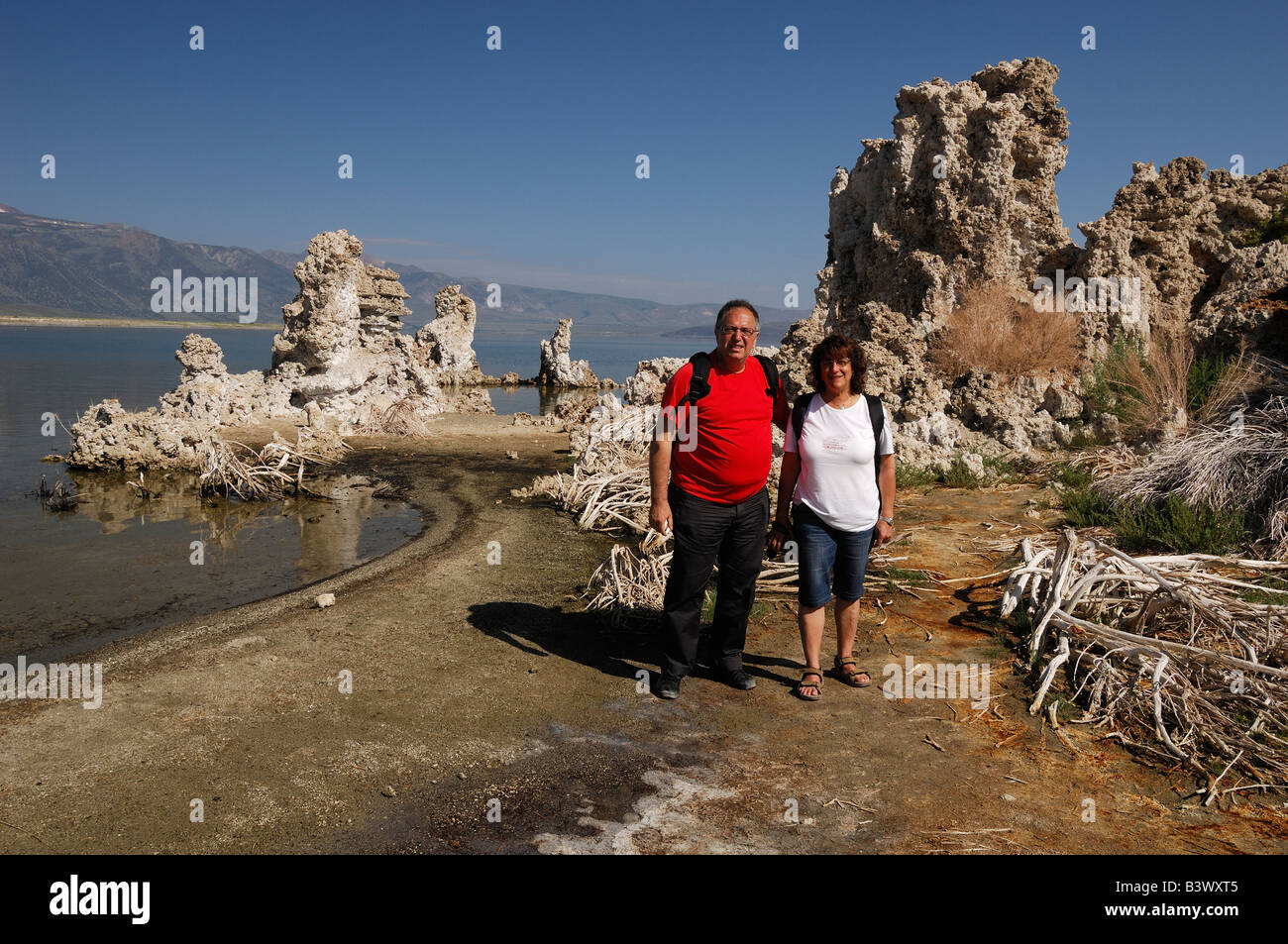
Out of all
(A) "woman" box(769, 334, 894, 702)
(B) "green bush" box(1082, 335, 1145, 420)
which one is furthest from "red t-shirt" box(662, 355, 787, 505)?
(B) "green bush" box(1082, 335, 1145, 420)

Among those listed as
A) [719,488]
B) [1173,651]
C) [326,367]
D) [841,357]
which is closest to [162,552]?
[719,488]

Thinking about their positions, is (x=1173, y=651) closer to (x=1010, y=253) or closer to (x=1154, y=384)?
(x=1154, y=384)

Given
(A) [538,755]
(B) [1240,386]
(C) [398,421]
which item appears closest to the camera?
(A) [538,755]

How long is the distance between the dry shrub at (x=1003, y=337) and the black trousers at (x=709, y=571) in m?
7.58

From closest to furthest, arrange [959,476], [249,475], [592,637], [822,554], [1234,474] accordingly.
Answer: [822,554], [592,637], [1234,474], [959,476], [249,475]

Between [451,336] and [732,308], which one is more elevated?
[451,336]

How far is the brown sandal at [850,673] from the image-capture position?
4793 mm

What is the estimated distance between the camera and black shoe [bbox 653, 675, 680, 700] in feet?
15.4

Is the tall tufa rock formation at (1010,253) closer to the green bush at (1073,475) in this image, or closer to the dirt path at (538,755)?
the green bush at (1073,475)

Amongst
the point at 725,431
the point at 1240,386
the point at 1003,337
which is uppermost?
the point at 1003,337

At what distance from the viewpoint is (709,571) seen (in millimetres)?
4680

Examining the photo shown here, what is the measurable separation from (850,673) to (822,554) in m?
0.79

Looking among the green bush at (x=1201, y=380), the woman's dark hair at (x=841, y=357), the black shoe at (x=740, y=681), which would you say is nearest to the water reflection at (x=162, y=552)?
the black shoe at (x=740, y=681)
